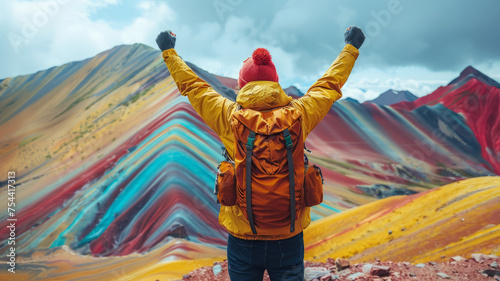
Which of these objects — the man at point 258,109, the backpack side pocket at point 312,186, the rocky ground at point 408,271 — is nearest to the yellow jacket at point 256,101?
the man at point 258,109

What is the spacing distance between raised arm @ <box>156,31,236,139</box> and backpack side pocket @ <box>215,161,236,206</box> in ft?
0.61

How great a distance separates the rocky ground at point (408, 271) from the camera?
2701mm

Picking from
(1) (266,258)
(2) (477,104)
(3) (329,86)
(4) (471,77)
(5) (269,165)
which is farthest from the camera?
(4) (471,77)

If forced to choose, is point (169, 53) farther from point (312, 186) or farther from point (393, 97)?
point (393, 97)

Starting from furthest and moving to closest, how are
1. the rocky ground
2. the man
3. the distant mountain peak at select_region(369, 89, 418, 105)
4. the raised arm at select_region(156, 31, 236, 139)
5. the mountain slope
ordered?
1. the distant mountain peak at select_region(369, 89, 418, 105)
2. the mountain slope
3. the rocky ground
4. the raised arm at select_region(156, 31, 236, 139)
5. the man

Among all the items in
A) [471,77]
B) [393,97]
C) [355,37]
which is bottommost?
[355,37]

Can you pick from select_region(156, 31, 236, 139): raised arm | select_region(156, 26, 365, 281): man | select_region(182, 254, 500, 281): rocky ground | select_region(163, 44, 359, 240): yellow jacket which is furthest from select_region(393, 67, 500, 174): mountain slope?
select_region(156, 31, 236, 139): raised arm

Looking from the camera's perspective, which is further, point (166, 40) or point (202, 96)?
point (166, 40)

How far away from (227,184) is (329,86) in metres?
0.68

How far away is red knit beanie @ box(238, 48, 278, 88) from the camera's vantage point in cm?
153

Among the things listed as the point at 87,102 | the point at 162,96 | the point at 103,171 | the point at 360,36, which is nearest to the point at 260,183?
the point at 360,36

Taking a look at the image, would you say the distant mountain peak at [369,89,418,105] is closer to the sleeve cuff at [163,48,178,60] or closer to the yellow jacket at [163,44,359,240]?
the yellow jacket at [163,44,359,240]

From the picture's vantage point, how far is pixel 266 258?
1.52 m

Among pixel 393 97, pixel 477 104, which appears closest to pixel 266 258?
pixel 477 104
